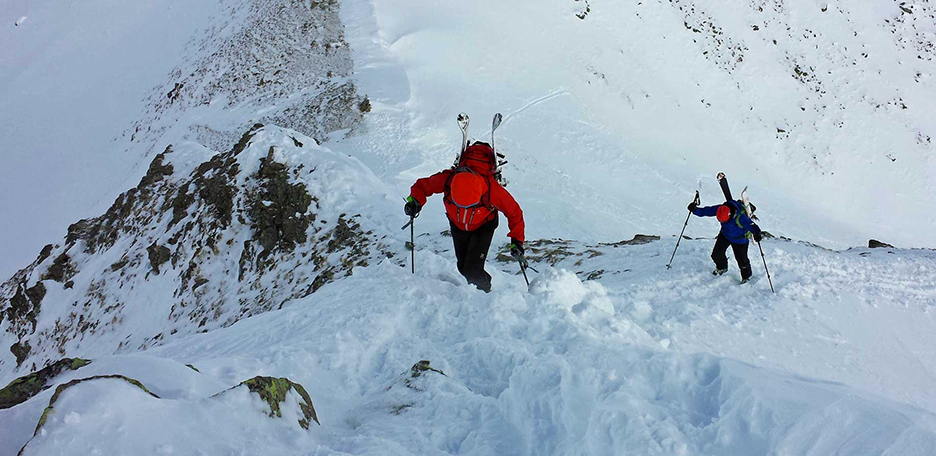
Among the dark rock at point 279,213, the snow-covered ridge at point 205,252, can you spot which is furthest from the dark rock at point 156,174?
the dark rock at point 279,213

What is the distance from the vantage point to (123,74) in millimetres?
28062

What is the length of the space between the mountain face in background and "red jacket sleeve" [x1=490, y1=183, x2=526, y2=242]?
760mm

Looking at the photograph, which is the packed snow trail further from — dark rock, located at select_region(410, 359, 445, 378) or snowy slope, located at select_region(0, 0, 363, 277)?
snowy slope, located at select_region(0, 0, 363, 277)

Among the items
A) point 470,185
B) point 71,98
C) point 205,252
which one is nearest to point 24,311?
point 205,252

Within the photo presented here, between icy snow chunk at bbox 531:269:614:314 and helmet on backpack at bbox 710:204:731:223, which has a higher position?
icy snow chunk at bbox 531:269:614:314

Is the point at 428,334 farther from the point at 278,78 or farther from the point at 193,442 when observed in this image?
the point at 278,78

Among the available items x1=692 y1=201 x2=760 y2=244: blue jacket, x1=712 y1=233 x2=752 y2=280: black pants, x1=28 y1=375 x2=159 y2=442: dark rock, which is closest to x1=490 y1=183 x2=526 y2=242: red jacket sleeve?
x1=692 y1=201 x2=760 y2=244: blue jacket

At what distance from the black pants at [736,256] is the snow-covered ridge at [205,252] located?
527 cm

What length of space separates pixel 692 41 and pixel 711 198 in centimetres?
1075

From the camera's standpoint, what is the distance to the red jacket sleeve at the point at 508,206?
6.20 metres

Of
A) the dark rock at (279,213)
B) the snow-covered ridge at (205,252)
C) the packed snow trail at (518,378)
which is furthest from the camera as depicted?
the dark rock at (279,213)

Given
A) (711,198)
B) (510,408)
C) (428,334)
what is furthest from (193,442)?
(711,198)

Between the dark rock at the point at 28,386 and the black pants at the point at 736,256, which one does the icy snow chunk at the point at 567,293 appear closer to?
the black pants at the point at 736,256

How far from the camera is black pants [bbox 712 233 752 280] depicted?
25.4 ft
